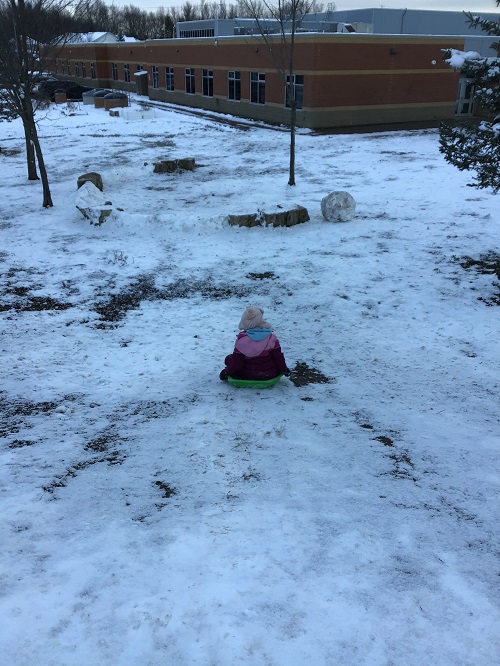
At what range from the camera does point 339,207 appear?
12109 millimetres

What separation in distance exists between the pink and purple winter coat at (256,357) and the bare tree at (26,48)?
384 inches

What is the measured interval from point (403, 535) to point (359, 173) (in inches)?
604

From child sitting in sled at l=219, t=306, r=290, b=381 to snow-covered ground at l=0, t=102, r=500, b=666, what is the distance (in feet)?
0.88

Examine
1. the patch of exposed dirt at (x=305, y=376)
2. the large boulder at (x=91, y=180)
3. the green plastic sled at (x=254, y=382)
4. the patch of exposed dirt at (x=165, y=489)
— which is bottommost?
the patch of exposed dirt at (x=165, y=489)

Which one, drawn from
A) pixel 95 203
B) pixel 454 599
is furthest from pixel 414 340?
pixel 95 203

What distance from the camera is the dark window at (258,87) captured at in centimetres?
2909

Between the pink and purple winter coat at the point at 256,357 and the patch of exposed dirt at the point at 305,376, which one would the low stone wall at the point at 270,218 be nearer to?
the patch of exposed dirt at the point at 305,376

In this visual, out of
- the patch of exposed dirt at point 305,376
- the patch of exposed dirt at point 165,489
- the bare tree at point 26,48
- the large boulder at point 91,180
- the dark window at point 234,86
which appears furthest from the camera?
the dark window at point 234,86

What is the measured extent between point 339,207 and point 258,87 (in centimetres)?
2072

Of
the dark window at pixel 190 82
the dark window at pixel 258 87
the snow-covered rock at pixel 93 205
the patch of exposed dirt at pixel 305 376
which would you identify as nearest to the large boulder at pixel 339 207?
the snow-covered rock at pixel 93 205

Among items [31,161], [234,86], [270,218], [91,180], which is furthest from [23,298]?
[234,86]

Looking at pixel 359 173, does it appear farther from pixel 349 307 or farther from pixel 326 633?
pixel 326 633

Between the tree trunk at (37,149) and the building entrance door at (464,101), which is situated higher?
the building entrance door at (464,101)

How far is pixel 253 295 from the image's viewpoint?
28.5ft
